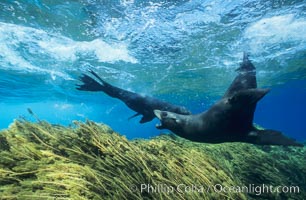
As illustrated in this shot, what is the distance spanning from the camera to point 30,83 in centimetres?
2853

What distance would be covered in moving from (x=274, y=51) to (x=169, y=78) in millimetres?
10666

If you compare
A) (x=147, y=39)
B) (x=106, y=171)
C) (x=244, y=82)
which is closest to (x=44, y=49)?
(x=147, y=39)

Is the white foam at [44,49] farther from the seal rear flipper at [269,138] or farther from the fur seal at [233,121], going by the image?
the seal rear flipper at [269,138]

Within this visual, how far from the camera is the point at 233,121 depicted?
17.0 ft

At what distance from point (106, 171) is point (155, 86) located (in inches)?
1047

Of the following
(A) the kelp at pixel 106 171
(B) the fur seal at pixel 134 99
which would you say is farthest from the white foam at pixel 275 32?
(A) the kelp at pixel 106 171

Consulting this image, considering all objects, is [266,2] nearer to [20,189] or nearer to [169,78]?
[20,189]

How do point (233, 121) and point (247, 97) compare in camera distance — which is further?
point (233, 121)

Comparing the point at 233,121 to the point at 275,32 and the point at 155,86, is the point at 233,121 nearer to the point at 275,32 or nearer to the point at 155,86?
the point at 275,32

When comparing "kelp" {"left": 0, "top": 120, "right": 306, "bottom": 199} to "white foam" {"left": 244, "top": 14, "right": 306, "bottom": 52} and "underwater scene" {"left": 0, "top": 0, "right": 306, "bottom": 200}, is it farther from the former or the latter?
"white foam" {"left": 244, "top": 14, "right": 306, "bottom": 52}

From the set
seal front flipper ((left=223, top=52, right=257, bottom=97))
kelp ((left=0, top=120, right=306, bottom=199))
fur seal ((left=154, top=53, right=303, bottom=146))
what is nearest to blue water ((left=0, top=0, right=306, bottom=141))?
kelp ((left=0, top=120, right=306, bottom=199))

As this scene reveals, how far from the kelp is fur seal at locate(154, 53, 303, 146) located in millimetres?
573

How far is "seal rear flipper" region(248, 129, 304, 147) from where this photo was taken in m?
4.79

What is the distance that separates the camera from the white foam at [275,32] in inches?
518
